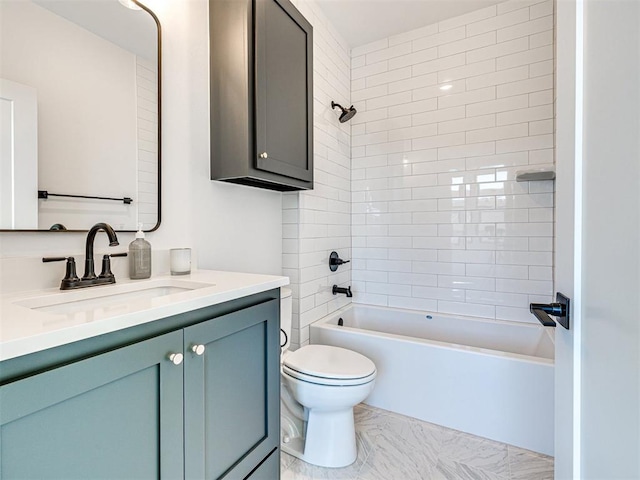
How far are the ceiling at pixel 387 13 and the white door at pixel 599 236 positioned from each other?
1.93 m

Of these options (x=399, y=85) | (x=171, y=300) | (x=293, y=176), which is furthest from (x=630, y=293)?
(x=399, y=85)

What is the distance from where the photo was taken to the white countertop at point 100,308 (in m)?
0.57

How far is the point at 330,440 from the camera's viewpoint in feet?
5.17

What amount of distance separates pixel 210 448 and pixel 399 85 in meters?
2.77

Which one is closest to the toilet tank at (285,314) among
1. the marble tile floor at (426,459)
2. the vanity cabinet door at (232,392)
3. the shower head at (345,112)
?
the vanity cabinet door at (232,392)

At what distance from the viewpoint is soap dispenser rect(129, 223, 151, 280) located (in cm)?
120

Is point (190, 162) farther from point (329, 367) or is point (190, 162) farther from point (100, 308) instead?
point (329, 367)

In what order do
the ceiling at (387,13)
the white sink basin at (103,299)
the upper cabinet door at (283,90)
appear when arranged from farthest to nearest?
the ceiling at (387,13), the upper cabinet door at (283,90), the white sink basin at (103,299)

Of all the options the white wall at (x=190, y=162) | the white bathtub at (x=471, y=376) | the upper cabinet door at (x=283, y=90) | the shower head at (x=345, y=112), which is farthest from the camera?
the shower head at (x=345, y=112)

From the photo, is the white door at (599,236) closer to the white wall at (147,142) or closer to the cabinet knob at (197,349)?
the cabinet knob at (197,349)

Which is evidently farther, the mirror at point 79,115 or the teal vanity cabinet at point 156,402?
the mirror at point 79,115

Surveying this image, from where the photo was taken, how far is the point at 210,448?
0.91 m

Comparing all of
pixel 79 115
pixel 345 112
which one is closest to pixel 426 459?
pixel 79 115

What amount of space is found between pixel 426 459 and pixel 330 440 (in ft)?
1.67
